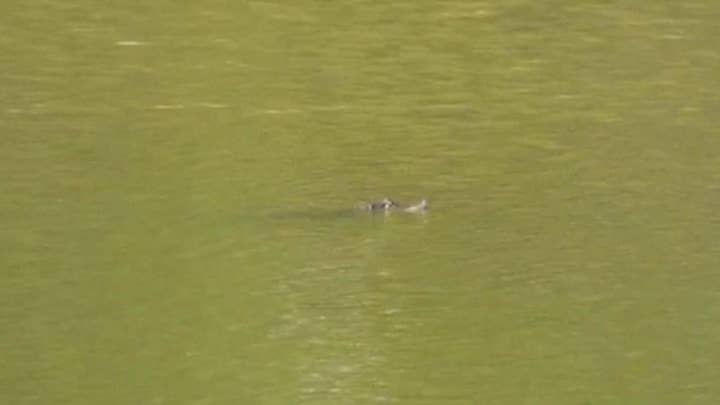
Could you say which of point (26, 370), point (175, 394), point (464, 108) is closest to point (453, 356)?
point (175, 394)

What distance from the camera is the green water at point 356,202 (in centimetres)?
492

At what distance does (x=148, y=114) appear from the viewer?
626 centimetres

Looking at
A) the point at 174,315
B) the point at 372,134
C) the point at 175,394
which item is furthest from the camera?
the point at 372,134

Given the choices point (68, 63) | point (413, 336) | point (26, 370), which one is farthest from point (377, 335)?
point (68, 63)

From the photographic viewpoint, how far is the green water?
16.1 feet

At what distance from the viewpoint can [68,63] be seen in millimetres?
6684

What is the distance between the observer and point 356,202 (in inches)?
225

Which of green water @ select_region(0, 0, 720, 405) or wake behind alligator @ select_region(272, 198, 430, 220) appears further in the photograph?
wake behind alligator @ select_region(272, 198, 430, 220)

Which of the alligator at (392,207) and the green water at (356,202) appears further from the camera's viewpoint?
the alligator at (392,207)

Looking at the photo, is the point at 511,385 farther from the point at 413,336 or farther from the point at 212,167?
the point at 212,167

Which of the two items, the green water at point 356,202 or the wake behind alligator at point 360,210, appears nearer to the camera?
the green water at point 356,202

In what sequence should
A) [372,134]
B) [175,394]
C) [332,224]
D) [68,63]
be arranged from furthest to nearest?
[68,63] → [372,134] → [332,224] → [175,394]

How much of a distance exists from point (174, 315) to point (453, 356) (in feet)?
2.27

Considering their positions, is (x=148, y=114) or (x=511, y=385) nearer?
(x=511, y=385)
